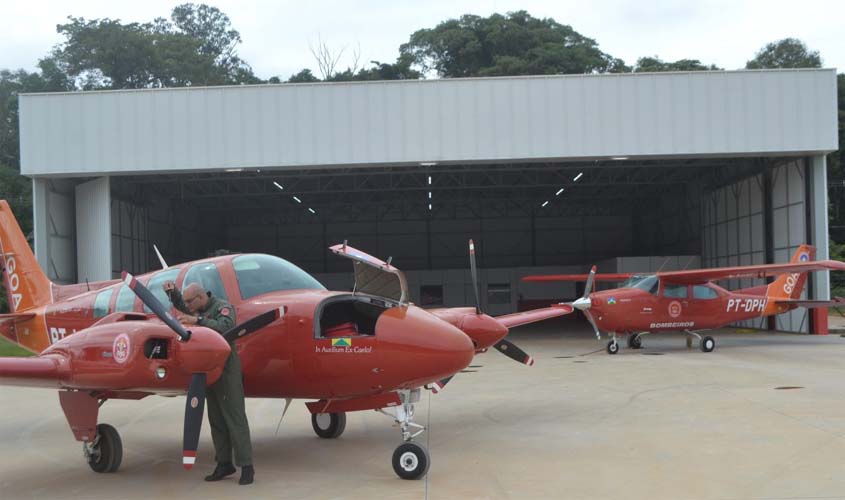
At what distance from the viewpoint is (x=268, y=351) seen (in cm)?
820

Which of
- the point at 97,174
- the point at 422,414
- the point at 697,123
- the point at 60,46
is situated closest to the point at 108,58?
the point at 60,46

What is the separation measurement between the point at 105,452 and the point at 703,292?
1915cm

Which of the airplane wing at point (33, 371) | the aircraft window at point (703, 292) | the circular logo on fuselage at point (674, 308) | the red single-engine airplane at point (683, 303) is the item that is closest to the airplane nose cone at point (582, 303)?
the red single-engine airplane at point (683, 303)

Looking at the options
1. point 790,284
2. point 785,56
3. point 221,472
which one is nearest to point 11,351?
point 221,472

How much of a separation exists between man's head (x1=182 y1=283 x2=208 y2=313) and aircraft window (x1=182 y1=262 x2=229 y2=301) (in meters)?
0.58

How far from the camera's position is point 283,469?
8.38 m

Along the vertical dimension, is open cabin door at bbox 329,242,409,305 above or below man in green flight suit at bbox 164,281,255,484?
above

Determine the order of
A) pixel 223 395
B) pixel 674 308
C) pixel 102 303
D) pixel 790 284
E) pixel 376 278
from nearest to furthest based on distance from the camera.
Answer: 1. pixel 223 395
2. pixel 376 278
3. pixel 102 303
4. pixel 674 308
5. pixel 790 284

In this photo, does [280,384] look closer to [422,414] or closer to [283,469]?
[283,469]

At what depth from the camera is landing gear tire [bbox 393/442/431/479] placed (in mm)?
7605

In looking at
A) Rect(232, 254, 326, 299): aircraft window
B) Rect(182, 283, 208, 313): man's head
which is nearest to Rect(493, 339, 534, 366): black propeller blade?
Rect(232, 254, 326, 299): aircraft window

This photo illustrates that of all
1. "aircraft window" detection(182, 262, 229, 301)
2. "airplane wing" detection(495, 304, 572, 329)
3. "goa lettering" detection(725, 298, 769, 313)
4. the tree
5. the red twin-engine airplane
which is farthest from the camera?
the tree

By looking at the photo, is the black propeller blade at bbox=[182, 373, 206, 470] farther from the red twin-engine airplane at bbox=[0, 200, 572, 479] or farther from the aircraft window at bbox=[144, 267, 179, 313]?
the aircraft window at bbox=[144, 267, 179, 313]

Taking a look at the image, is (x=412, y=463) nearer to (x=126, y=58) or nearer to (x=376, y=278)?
(x=376, y=278)
